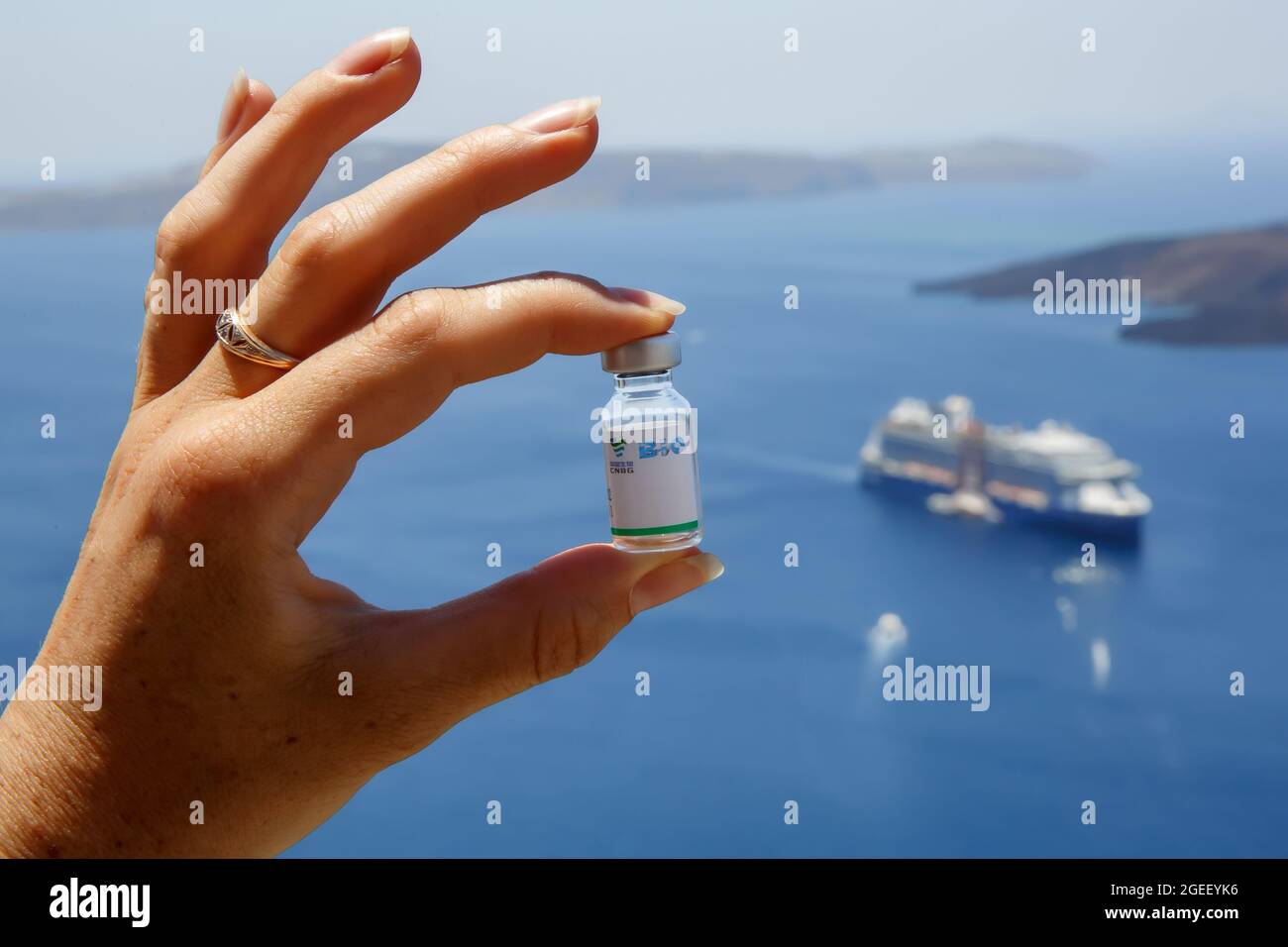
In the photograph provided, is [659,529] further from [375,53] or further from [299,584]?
[375,53]

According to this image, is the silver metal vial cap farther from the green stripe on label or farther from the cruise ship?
the cruise ship

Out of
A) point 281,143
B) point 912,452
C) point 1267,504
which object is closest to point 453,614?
point 281,143

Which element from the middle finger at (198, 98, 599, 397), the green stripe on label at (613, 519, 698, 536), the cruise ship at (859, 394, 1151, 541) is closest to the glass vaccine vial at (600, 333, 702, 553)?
the green stripe on label at (613, 519, 698, 536)

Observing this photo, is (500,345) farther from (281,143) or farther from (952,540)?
(952,540)

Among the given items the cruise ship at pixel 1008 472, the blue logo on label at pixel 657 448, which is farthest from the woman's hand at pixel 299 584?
the cruise ship at pixel 1008 472

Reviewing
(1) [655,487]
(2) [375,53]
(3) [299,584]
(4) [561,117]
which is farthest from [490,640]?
(2) [375,53]
